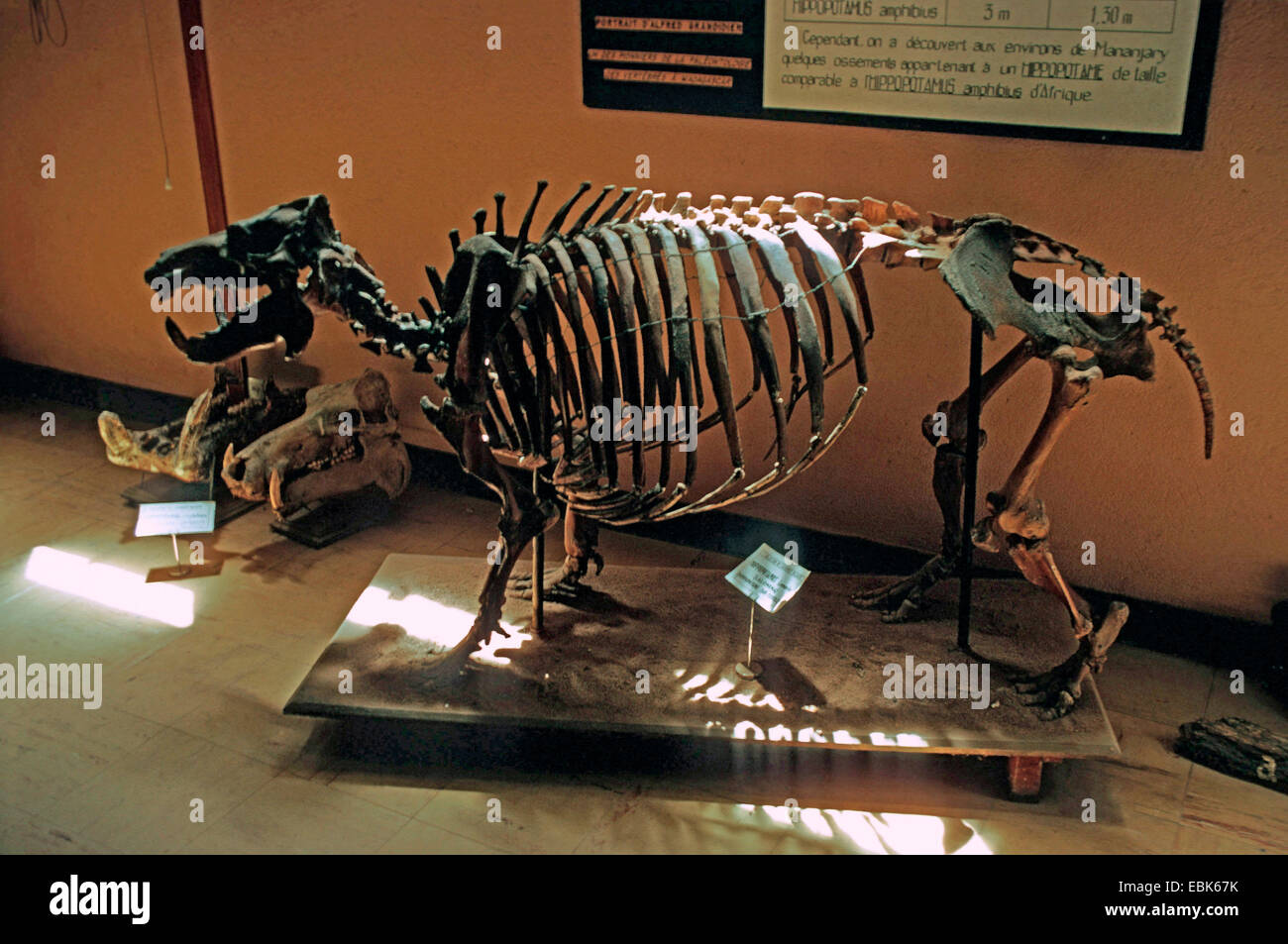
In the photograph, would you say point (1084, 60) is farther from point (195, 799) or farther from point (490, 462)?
point (195, 799)

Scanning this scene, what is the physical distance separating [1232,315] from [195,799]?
4110mm

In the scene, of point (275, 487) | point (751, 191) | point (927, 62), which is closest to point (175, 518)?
point (275, 487)

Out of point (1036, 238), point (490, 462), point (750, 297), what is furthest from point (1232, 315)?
point (490, 462)

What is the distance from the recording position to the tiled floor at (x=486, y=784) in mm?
3879

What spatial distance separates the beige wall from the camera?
177 inches

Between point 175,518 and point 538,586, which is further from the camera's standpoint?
point 175,518

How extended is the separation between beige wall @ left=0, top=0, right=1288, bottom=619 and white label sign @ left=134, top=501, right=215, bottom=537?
1444 mm

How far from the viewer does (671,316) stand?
13.0ft

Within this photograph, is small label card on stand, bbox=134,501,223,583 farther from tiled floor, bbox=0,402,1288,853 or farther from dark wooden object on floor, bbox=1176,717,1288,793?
dark wooden object on floor, bbox=1176,717,1288,793

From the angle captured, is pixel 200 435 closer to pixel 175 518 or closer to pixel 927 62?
pixel 175 518

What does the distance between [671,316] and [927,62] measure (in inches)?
62.2

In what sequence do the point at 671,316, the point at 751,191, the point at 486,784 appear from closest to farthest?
the point at 671,316
the point at 486,784
the point at 751,191

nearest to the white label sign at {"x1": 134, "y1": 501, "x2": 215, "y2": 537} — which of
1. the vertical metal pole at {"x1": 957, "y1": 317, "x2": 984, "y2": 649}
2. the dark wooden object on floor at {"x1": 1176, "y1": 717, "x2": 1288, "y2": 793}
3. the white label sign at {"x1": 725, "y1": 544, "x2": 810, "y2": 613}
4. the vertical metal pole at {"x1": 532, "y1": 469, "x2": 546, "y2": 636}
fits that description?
the vertical metal pole at {"x1": 532, "y1": 469, "x2": 546, "y2": 636}

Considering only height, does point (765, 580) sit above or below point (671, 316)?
below
